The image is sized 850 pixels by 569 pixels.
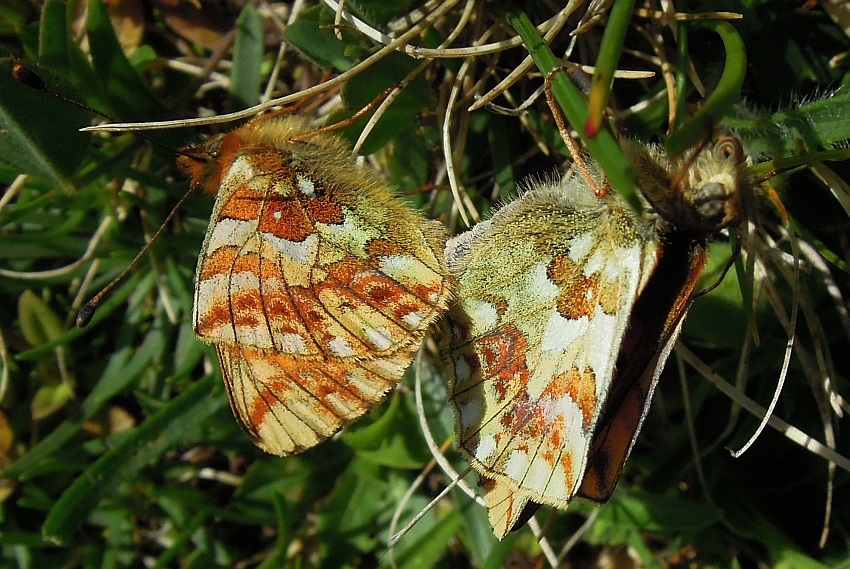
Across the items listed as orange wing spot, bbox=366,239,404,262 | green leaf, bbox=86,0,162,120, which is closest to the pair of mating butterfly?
orange wing spot, bbox=366,239,404,262

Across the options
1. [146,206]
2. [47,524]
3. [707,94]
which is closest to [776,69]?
[707,94]

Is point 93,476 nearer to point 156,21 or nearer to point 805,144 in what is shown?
point 156,21

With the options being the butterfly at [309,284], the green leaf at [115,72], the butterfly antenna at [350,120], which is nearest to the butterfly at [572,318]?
the butterfly at [309,284]

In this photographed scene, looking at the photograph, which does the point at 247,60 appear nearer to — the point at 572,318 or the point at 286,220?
the point at 286,220

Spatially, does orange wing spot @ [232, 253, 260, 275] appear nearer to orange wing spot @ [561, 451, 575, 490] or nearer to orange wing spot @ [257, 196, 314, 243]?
orange wing spot @ [257, 196, 314, 243]

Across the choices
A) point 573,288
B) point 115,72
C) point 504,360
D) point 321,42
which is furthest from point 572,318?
point 115,72

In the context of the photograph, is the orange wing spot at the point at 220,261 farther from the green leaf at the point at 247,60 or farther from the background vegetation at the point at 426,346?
the green leaf at the point at 247,60

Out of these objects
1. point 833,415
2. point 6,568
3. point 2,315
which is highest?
point 2,315
